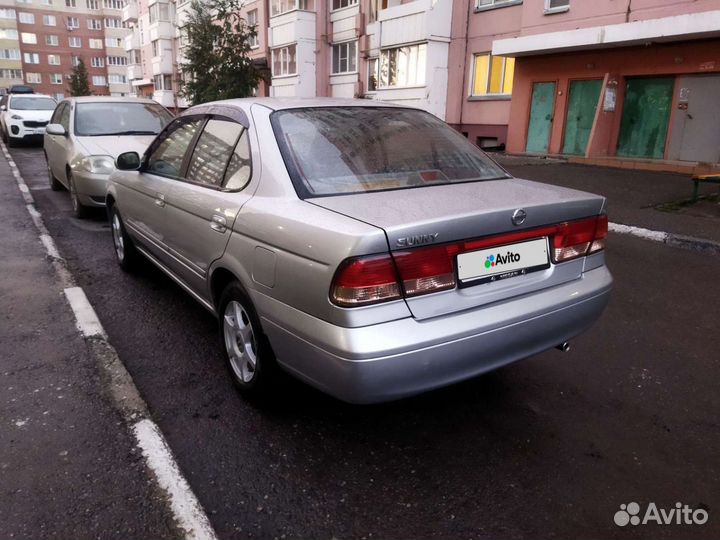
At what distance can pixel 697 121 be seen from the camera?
46.5 feet

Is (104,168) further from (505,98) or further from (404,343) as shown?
(505,98)

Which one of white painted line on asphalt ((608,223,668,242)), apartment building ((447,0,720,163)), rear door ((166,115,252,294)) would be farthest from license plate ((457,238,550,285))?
apartment building ((447,0,720,163))

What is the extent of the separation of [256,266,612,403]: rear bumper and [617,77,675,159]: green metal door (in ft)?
47.6

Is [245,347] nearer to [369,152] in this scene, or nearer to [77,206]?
[369,152]

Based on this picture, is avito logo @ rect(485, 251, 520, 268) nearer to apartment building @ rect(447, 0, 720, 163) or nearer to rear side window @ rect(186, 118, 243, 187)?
rear side window @ rect(186, 118, 243, 187)

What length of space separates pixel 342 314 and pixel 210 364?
166cm

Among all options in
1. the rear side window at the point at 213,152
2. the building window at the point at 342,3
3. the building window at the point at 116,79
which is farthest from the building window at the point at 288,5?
the building window at the point at 116,79

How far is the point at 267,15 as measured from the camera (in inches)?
1283

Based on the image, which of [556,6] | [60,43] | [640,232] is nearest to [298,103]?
[640,232]

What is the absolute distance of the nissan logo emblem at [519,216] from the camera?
8.40 ft

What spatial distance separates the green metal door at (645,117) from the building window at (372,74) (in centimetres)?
1164

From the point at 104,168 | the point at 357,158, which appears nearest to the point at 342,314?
the point at 357,158

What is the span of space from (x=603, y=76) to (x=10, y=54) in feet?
283

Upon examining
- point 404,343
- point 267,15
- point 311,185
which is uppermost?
point 267,15
